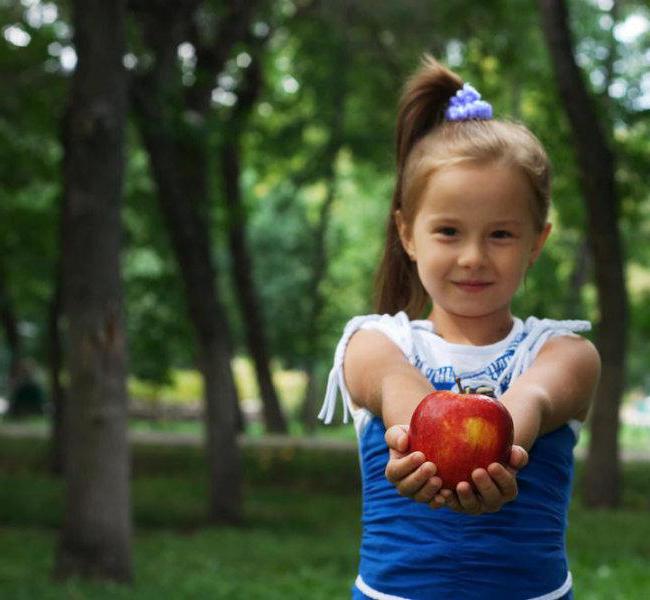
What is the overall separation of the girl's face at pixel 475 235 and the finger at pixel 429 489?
0.61 meters

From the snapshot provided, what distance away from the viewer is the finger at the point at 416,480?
95.8 inches

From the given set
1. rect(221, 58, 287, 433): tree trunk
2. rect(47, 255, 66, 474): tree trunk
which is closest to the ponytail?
rect(221, 58, 287, 433): tree trunk

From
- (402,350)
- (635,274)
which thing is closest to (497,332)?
(402,350)

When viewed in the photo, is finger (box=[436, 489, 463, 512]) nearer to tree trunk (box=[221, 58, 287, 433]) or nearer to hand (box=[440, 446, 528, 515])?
hand (box=[440, 446, 528, 515])

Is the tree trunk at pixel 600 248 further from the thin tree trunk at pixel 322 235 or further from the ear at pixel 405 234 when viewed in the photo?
the ear at pixel 405 234

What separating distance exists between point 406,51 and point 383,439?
17.8 meters

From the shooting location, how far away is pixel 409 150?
10.4 ft

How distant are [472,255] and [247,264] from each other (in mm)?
20530

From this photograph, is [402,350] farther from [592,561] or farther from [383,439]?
[592,561]

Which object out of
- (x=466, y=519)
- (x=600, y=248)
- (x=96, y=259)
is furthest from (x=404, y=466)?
(x=600, y=248)

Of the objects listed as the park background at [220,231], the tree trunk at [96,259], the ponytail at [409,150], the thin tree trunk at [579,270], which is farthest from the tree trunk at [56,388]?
the ponytail at [409,150]

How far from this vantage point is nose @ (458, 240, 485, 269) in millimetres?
2861

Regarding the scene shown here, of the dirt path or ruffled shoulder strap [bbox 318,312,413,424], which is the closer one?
ruffled shoulder strap [bbox 318,312,413,424]

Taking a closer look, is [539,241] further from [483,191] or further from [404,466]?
[404,466]
